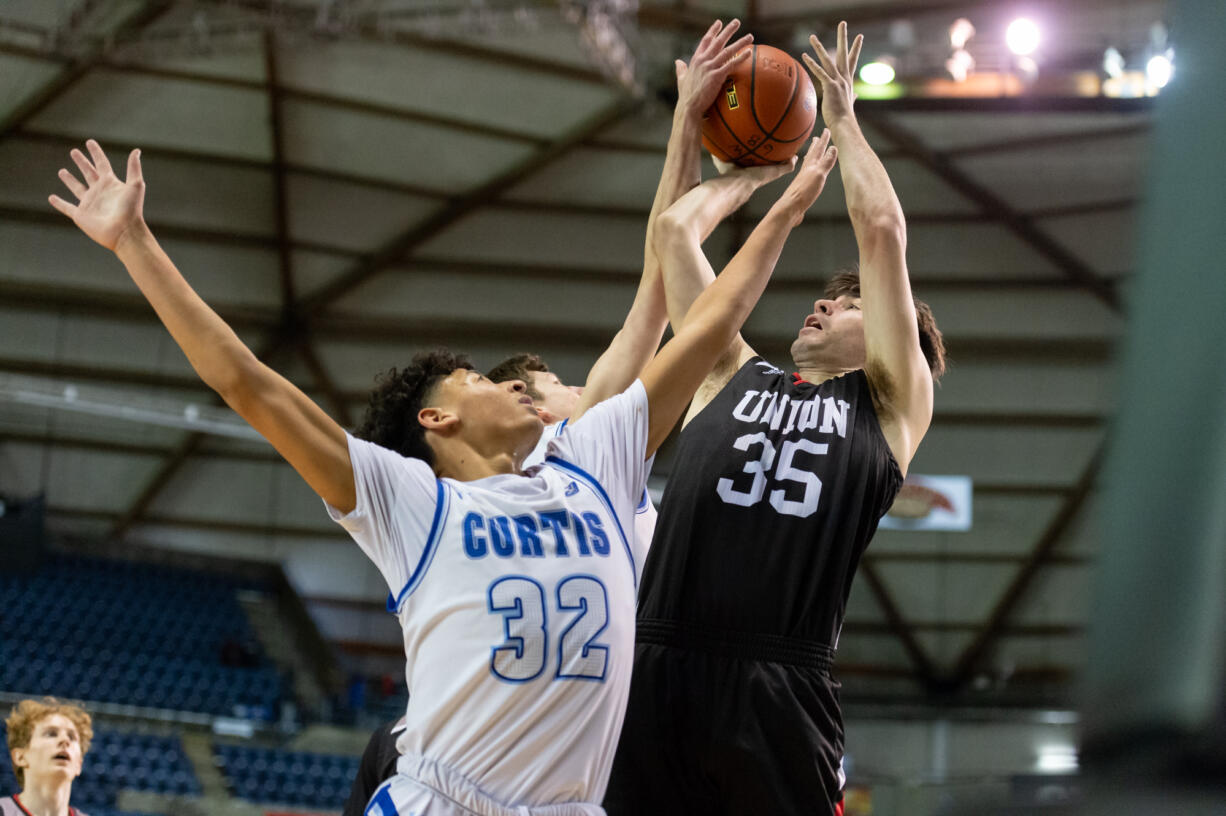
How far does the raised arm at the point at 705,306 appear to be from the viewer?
3.04 m

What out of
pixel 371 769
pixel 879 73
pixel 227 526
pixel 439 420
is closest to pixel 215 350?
pixel 439 420

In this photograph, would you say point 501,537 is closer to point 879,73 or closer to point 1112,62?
point 879,73

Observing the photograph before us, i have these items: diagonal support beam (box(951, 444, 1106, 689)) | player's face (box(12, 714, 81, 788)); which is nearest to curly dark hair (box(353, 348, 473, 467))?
player's face (box(12, 714, 81, 788))

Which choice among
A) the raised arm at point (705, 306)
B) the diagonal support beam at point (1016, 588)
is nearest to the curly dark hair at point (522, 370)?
the raised arm at point (705, 306)

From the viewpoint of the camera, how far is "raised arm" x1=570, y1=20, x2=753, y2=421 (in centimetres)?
361

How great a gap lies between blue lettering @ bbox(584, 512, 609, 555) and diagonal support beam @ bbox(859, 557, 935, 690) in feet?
58.9

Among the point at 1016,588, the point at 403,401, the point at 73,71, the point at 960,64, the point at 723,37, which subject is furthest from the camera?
the point at 1016,588

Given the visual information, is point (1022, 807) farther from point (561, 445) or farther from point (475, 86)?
point (475, 86)

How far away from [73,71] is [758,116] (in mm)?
16469

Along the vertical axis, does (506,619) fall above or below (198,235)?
below

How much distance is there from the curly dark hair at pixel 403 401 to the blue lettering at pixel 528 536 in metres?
0.48

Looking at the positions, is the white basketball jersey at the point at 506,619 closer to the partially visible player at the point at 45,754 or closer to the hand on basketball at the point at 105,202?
the hand on basketball at the point at 105,202

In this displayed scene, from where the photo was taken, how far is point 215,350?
8.35 ft

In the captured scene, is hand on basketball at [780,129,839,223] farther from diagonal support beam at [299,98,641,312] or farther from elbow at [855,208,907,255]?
diagonal support beam at [299,98,641,312]
